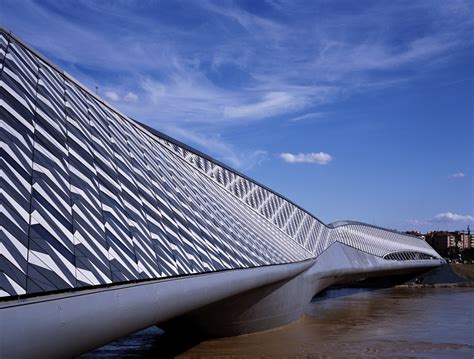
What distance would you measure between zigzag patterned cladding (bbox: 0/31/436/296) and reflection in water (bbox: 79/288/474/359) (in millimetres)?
3842

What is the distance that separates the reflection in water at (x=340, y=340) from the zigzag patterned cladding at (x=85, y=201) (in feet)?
12.6

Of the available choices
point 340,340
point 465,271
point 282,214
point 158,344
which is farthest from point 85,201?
point 465,271

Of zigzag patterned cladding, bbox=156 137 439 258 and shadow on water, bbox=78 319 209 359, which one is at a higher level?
zigzag patterned cladding, bbox=156 137 439 258

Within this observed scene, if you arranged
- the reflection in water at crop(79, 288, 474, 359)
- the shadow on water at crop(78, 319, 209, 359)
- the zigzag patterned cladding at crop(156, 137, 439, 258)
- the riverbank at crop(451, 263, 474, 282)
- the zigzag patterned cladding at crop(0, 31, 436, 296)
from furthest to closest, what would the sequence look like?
the riverbank at crop(451, 263, 474, 282), the zigzag patterned cladding at crop(156, 137, 439, 258), the reflection in water at crop(79, 288, 474, 359), the shadow on water at crop(78, 319, 209, 359), the zigzag patterned cladding at crop(0, 31, 436, 296)

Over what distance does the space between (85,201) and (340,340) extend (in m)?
18.5

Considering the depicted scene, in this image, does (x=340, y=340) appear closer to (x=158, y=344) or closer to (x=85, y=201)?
(x=158, y=344)

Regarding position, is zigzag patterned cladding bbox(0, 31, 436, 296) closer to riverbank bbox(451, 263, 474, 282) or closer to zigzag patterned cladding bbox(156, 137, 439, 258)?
zigzag patterned cladding bbox(156, 137, 439, 258)

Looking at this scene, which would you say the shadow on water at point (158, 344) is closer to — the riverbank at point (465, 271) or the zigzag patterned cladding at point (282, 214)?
the zigzag patterned cladding at point (282, 214)

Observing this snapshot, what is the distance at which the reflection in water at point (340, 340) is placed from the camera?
23.2 meters

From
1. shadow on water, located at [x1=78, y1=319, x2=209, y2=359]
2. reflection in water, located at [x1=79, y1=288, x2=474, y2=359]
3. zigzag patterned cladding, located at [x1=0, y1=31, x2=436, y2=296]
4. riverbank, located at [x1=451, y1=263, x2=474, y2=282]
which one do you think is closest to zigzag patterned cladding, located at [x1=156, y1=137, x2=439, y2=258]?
reflection in water, located at [x1=79, y1=288, x2=474, y2=359]

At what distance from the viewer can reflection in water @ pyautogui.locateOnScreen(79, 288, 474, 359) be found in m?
23.2

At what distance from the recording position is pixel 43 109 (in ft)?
43.4

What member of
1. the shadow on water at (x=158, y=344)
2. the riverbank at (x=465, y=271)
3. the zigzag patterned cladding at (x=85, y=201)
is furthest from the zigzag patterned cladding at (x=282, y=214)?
the riverbank at (x=465, y=271)

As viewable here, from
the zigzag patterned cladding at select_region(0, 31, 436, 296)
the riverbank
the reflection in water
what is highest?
the zigzag patterned cladding at select_region(0, 31, 436, 296)
